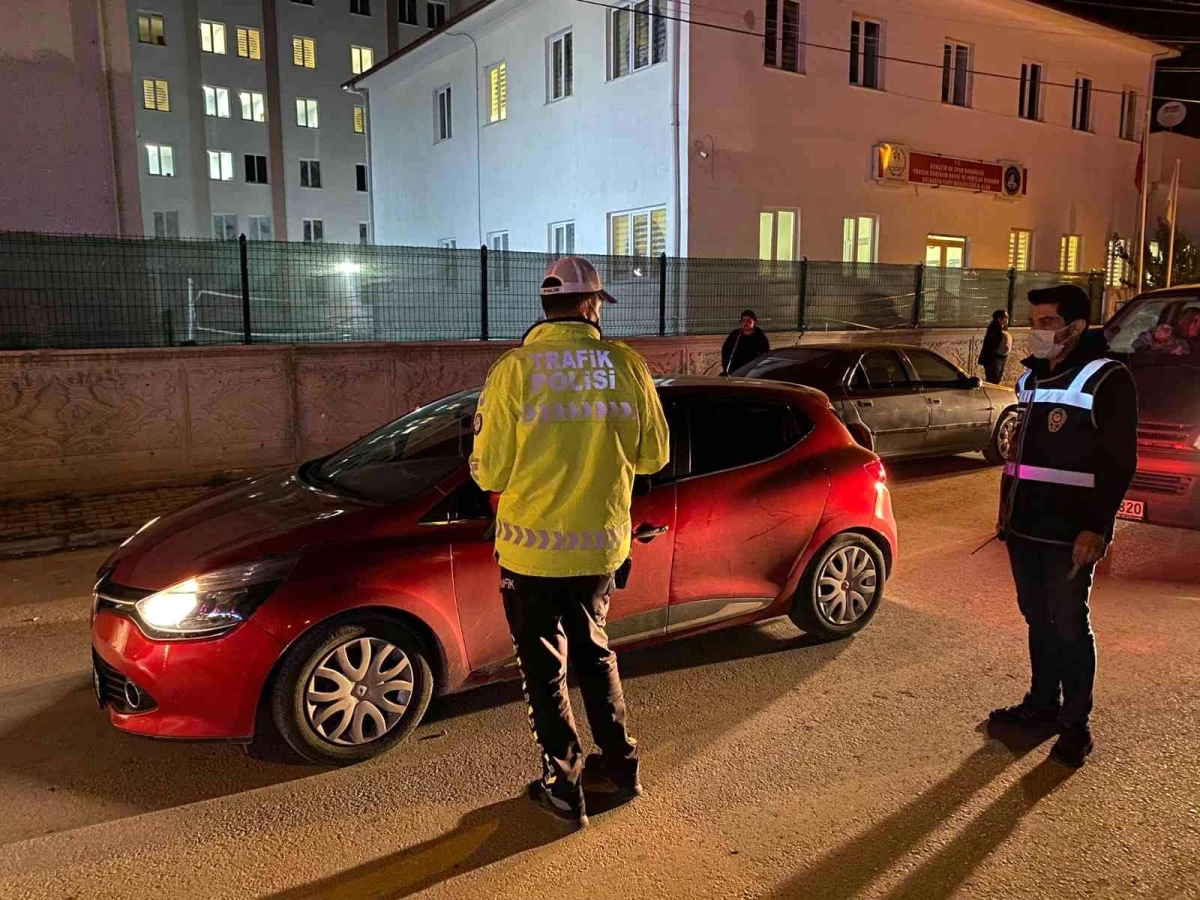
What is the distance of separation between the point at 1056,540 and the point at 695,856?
1893mm

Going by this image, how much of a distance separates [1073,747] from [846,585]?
59.1 inches

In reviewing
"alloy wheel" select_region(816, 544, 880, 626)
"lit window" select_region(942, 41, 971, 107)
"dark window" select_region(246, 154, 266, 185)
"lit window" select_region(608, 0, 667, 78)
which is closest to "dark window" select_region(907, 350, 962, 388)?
"alloy wheel" select_region(816, 544, 880, 626)

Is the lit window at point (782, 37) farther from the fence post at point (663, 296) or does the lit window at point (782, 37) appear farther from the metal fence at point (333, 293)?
the fence post at point (663, 296)

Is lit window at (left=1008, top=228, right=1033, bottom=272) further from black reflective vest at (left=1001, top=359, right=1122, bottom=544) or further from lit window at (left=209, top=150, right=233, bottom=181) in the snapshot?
lit window at (left=209, top=150, right=233, bottom=181)

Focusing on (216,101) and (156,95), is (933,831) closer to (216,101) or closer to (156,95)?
(216,101)

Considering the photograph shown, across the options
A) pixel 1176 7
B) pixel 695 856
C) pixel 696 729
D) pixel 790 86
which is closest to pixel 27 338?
pixel 696 729

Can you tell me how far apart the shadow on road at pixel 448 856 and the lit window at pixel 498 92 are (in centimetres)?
1803

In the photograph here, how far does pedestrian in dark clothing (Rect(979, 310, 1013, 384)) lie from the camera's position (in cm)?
1327

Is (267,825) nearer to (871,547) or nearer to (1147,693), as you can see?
(871,547)

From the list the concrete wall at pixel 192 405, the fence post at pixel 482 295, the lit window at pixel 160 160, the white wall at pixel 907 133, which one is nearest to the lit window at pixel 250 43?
the lit window at pixel 160 160

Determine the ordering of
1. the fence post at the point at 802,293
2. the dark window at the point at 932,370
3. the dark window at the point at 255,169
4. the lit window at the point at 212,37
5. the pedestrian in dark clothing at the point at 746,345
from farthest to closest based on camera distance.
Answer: the dark window at the point at 255,169 < the lit window at the point at 212,37 < the fence post at the point at 802,293 < the pedestrian in dark clothing at the point at 746,345 < the dark window at the point at 932,370

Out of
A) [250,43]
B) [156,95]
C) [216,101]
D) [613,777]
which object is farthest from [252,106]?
[613,777]

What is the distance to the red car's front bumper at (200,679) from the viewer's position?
338 cm

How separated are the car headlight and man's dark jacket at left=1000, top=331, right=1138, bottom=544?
2973 mm
